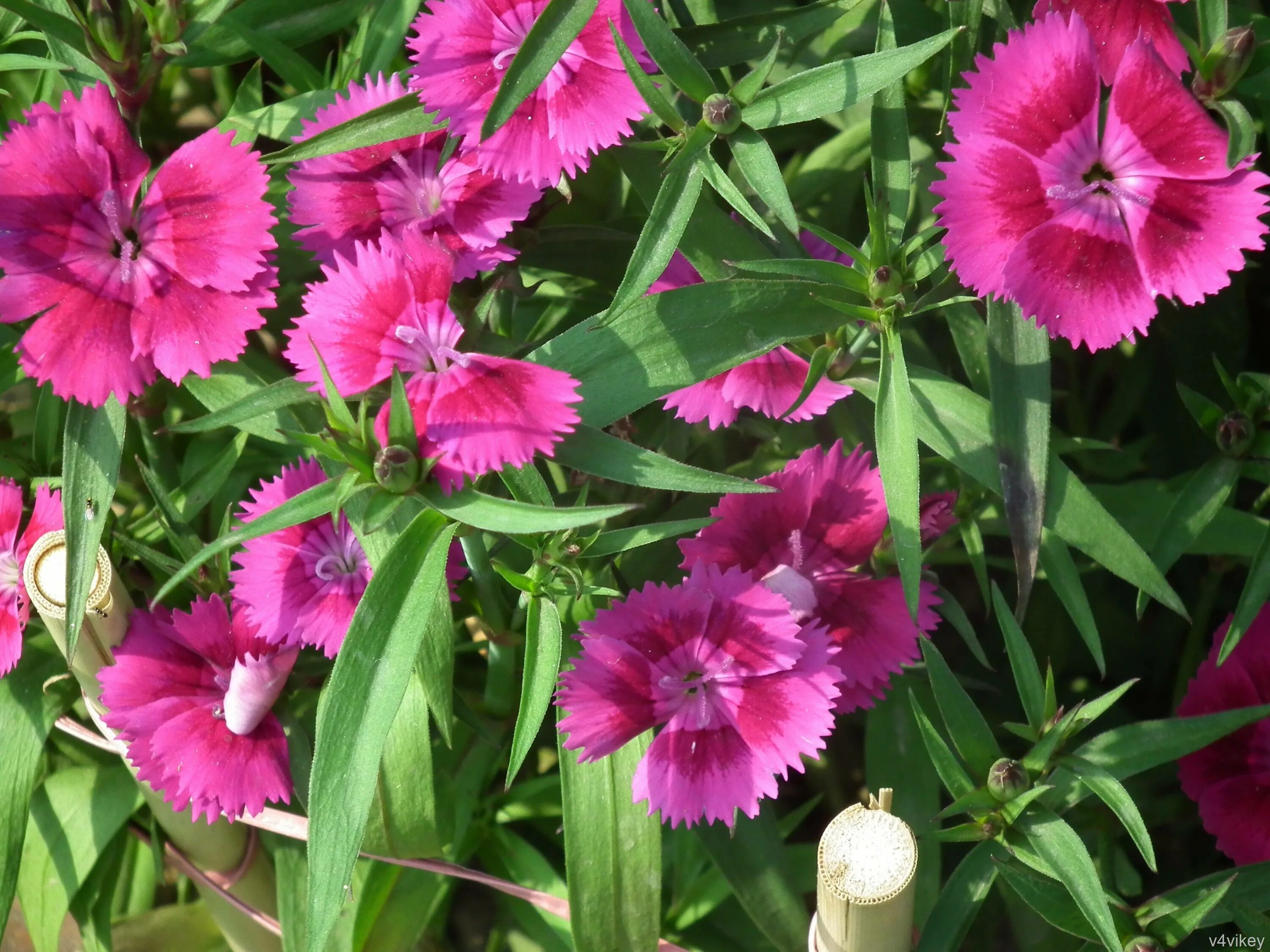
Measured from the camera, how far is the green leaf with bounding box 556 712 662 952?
44.7 inches

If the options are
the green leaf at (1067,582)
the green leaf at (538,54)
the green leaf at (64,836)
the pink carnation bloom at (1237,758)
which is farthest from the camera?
the green leaf at (64,836)

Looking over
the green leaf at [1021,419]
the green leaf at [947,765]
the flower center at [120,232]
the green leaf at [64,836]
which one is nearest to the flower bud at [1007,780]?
the green leaf at [947,765]

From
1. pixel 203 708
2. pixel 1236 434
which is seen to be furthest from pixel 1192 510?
pixel 203 708

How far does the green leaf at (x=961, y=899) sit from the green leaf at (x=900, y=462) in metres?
0.22

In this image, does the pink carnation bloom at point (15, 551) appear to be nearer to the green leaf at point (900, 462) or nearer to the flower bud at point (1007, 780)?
the green leaf at point (900, 462)

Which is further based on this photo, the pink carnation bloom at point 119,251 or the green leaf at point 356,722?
the pink carnation bloom at point 119,251

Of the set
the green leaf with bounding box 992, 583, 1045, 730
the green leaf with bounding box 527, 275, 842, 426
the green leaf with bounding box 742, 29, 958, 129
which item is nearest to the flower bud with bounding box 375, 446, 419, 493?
the green leaf with bounding box 527, 275, 842, 426

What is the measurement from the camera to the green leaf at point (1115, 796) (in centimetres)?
94

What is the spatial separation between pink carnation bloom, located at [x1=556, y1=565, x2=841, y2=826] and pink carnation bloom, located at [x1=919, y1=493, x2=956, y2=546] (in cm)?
15

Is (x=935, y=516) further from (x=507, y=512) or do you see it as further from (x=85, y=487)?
(x=85, y=487)

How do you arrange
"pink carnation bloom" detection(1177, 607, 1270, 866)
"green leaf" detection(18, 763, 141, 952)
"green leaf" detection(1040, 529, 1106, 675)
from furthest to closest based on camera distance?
"green leaf" detection(18, 763, 141, 952) → "pink carnation bloom" detection(1177, 607, 1270, 866) → "green leaf" detection(1040, 529, 1106, 675)

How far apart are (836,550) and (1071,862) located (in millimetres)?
329

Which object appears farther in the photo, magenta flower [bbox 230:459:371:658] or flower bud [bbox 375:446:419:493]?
magenta flower [bbox 230:459:371:658]

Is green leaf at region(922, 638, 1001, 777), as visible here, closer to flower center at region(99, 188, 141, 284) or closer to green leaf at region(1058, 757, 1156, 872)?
green leaf at region(1058, 757, 1156, 872)
